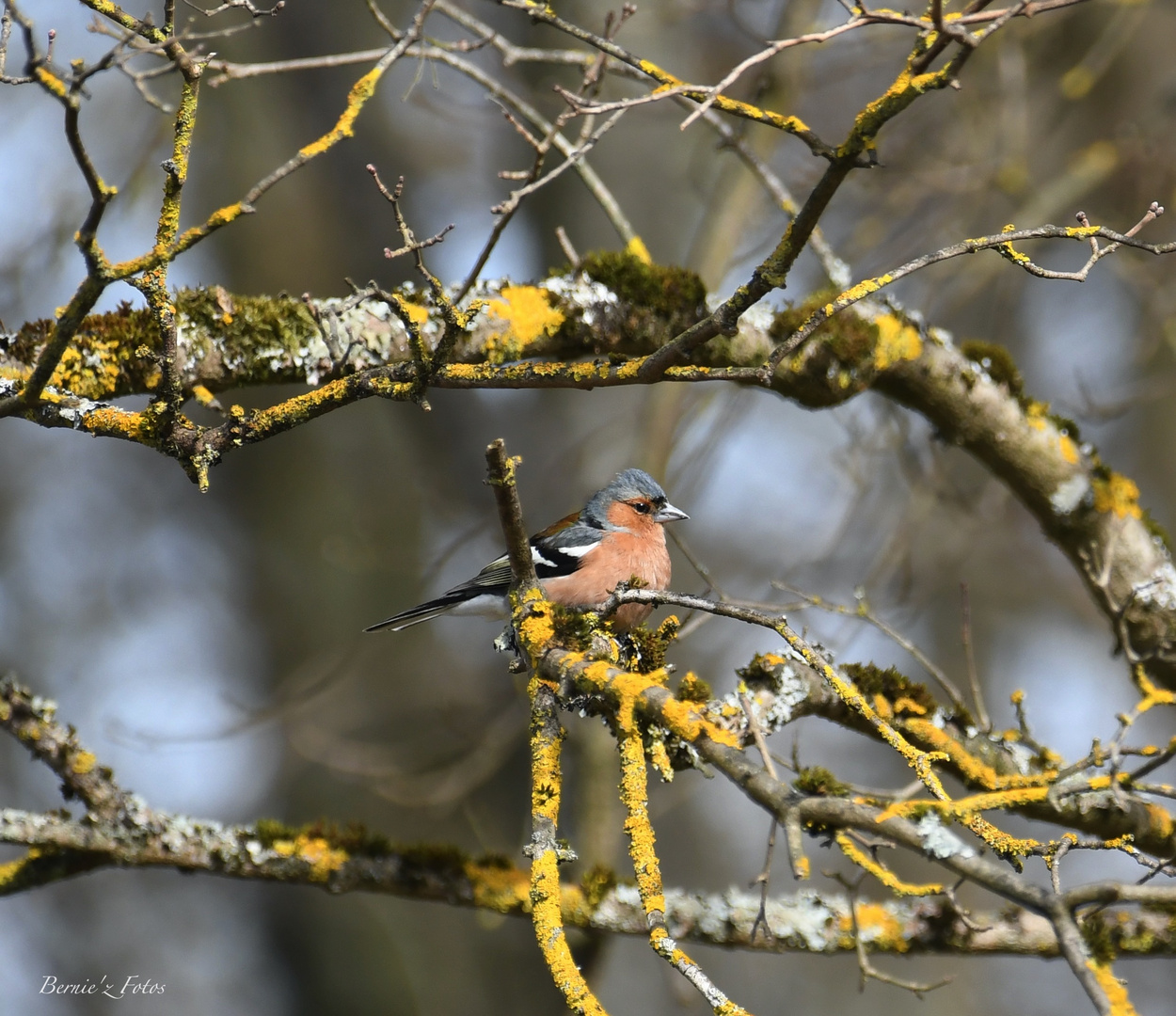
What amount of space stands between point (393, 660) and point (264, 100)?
204 inches

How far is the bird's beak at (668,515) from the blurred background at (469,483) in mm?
971

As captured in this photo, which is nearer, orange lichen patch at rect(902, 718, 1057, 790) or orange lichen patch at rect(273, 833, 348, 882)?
orange lichen patch at rect(902, 718, 1057, 790)

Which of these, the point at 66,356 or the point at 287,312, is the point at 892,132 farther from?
the point at 66,356

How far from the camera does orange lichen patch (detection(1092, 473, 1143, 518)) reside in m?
4.75

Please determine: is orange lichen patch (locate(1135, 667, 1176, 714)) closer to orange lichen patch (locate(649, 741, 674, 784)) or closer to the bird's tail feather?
orange lichen patch (locate(649, 741, 674, 784))

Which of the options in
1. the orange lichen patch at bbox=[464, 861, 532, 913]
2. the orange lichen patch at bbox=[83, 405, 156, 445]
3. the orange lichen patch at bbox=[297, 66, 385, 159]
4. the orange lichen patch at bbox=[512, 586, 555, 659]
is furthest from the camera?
the orange lichen patch at bbox=[464, 861, 532, 913]

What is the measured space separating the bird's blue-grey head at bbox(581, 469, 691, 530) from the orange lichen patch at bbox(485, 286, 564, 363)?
5.64 ft

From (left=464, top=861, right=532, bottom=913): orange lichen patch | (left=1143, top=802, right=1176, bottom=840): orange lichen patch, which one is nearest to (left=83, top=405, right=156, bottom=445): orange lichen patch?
(left=464, top=861, right=532, bottom=913): orange lichen patch

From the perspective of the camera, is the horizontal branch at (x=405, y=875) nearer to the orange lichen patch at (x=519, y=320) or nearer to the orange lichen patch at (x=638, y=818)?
the orange lichen patch at (x=638, y=818)

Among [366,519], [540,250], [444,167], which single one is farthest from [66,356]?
[444,167]

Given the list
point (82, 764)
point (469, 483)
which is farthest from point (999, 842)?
point (469, 483)

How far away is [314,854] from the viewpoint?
3910 mm

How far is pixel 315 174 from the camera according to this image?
9438mm

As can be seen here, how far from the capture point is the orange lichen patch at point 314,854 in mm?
3902
